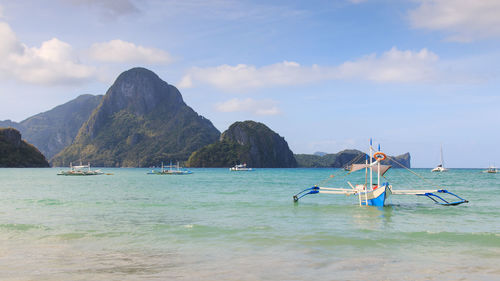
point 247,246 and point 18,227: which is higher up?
point 18,227

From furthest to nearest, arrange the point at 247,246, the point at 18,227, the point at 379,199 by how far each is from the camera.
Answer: the point at 379,199
the point at 18,227
the point at 247,246

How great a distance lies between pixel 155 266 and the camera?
13.1 meters

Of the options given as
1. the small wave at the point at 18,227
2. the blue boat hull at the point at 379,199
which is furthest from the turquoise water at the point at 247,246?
the blue boat hull at the point at 379,199

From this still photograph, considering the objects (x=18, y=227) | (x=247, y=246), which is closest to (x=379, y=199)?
(x=247, y=246)

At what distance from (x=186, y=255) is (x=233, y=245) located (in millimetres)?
2799

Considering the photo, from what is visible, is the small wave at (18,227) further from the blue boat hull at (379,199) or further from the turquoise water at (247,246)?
the blue boat hull at (379,199)

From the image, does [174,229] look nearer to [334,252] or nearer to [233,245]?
[233,245]

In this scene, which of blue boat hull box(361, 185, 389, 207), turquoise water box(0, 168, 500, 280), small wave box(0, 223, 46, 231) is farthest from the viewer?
blue boat hull box(361, 185, 389, 207)

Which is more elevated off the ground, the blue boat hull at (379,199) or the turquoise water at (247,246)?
the blue boat hull at (379,199)

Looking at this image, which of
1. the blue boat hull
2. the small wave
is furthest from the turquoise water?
the blue boat hull

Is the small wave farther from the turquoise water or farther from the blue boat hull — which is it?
the blue boat hull

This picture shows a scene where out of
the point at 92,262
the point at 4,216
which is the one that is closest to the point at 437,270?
the point at 92,262

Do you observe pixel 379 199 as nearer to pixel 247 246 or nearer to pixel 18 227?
pixel 247 246

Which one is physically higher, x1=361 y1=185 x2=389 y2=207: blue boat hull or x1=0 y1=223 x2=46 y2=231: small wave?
x1=361 y1=185 x2=389 y2=207: blue boat hull
